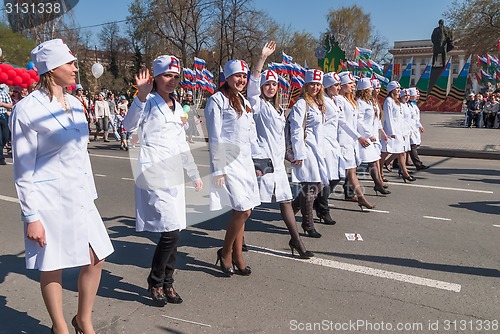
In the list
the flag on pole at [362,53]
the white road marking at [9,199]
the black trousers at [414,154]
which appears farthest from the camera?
the flag on pole at [362,53]

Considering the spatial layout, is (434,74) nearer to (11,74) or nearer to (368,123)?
(368,123)

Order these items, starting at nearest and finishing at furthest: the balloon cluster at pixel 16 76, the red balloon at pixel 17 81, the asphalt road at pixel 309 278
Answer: the asphalt road at pixel 309 278 < the balloon cluster at pixel 16 76 < the red balloon at pixel 17 81

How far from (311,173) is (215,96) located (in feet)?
5.52

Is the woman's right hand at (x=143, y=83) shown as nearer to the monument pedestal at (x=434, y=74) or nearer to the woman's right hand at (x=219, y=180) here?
the woman's right hand at (x=219, y=180)

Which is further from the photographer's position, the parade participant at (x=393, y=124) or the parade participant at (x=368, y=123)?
the parade participant at (x=393, y=124)

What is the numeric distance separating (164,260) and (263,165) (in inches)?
53.7

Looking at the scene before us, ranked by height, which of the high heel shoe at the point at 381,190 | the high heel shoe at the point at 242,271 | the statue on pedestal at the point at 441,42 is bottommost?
the high heel shoe at the point at 242,271

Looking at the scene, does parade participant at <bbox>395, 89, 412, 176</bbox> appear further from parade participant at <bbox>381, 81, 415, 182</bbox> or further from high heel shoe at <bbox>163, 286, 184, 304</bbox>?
high heel shoe at <bbox>163, 286, 184, 304</bbox>

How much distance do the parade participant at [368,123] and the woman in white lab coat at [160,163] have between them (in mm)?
4070

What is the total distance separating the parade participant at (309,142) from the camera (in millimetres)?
4910

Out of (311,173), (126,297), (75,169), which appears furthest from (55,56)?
(311,173)

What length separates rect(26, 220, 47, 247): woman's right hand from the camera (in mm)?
2521

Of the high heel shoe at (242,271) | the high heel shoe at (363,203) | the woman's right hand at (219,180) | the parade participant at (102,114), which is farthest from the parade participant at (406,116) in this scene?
the parade participant at (102,114)

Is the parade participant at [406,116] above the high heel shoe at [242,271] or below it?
above
